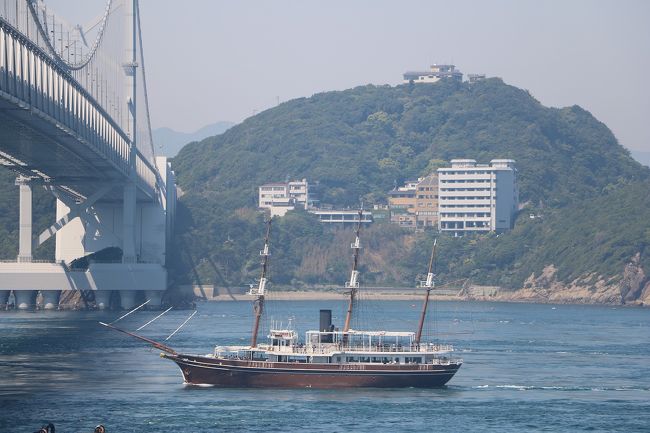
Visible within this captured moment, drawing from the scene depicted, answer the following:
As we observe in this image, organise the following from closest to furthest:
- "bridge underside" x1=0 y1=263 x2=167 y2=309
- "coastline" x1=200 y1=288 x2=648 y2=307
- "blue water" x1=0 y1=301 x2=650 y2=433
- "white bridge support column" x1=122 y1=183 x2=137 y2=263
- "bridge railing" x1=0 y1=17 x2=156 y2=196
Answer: "blue water" x1=0 y1=301 x2=650 y2=433 → "bridge railing" x1=0 y1=17 x2=156 y2=196 → "white bridge support column" x1=122 y1=183 x2=137 y2=263 → "bridge underside" x1=0 y1=263 x2=167 y2=309 → "coastline" x1=200 y1=288 x2=648 y2=307

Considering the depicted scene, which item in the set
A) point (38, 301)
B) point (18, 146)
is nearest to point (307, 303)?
point (38, 301)

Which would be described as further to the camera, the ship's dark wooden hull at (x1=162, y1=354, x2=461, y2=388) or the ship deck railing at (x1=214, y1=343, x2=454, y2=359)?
the ship deck railing at (x1=214, y1=343, x2=454, y2=359)

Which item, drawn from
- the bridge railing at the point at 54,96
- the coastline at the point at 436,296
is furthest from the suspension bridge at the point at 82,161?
the coastline at the point at 436,296

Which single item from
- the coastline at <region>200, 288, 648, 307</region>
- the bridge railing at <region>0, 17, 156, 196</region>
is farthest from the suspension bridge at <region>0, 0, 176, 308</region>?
the coastline at <region>200, 288, 648, 307</region>

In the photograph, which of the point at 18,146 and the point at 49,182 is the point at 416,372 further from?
the point at 49,182

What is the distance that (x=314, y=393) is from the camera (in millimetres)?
67625

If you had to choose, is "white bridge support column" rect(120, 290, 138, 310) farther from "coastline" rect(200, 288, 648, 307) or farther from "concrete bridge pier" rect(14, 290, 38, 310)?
"coastline" rect(200, 288, 648, 307)

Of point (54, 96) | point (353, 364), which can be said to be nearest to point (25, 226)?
point (54, 96)

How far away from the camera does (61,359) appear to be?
269 feet

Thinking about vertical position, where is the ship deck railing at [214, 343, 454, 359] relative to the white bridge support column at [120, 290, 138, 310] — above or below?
below

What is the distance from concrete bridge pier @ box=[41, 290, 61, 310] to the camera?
452 feet

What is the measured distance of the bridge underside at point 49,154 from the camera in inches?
3135

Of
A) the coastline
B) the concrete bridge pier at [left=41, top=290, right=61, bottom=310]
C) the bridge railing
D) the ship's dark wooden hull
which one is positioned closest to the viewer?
the ship's dark wooden hull

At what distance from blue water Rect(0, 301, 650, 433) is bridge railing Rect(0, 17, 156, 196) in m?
13.1
